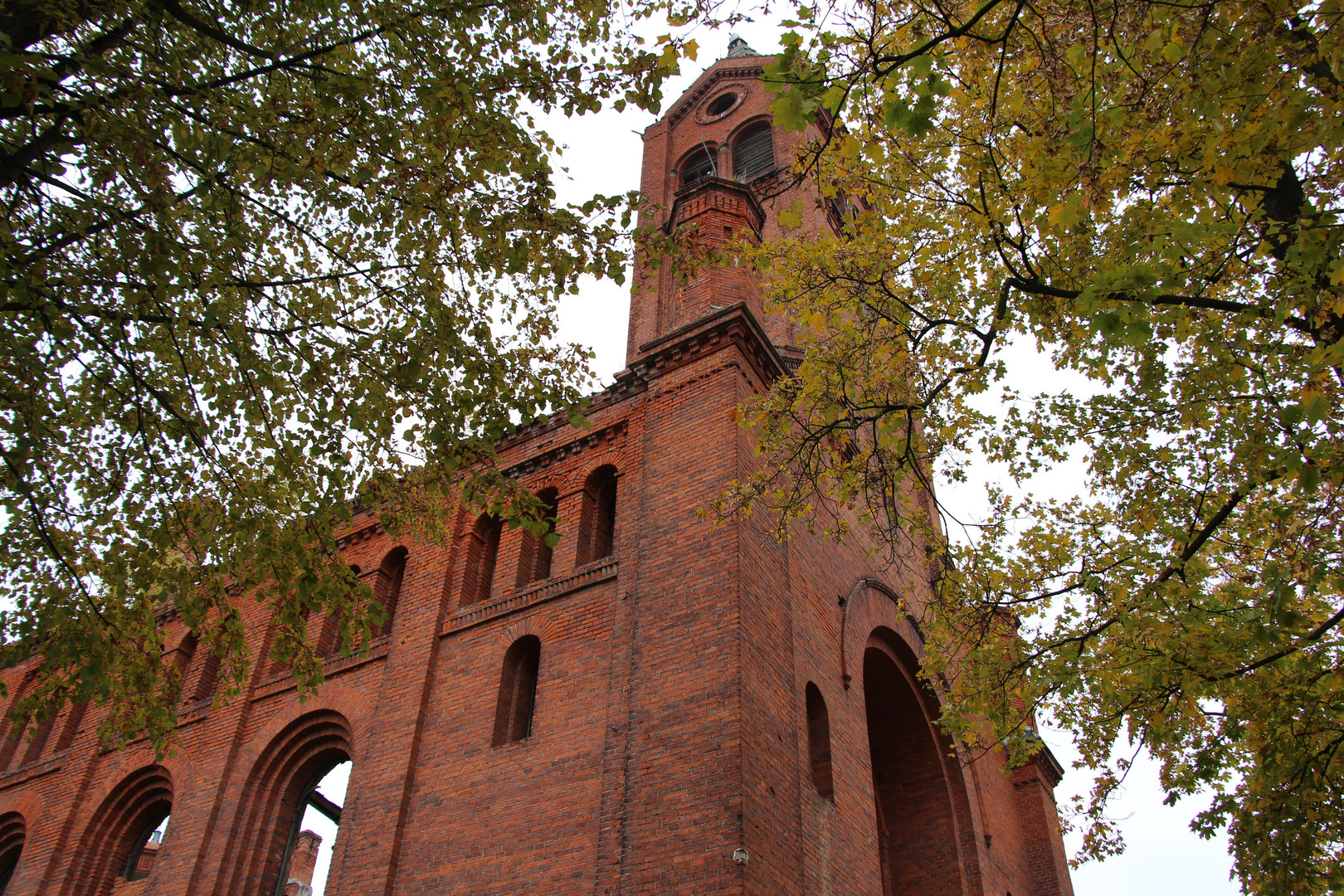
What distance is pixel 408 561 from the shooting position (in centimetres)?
1324

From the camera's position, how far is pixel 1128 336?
546 cm

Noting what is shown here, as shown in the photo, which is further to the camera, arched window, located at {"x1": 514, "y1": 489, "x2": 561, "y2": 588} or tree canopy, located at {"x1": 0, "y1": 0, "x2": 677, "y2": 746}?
arched window, located at {"x1": 514, "y1": 489, "x2": 561, "y2": 588}

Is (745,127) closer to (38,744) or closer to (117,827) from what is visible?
(117,827)

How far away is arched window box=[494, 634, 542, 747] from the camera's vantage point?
10.8 meters

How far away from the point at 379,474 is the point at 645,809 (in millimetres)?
3920

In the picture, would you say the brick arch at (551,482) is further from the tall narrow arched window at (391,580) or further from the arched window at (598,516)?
the tall narrow arched window at (391,580)

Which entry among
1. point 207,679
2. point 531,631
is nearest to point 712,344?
point 531,631

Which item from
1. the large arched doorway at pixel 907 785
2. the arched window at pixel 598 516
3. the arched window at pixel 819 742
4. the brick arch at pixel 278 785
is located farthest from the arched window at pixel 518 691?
the large arched doorway at pixel 907 785

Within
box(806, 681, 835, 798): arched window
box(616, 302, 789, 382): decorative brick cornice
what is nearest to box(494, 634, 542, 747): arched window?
box(806, 681, 835, 798): arched window

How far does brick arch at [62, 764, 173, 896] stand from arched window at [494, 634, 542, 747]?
6.05m

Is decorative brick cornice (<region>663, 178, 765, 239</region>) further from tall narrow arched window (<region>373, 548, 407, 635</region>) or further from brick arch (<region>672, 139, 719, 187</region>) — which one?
brick arch (<region>672, 139, 719, 187</region>)

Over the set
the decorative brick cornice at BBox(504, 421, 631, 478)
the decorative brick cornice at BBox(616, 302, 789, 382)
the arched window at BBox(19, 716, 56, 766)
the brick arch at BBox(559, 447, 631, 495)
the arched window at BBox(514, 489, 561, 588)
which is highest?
the decorative brick cornice at BBox(616, 302, 789, 382)

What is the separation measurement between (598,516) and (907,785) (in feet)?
22.7

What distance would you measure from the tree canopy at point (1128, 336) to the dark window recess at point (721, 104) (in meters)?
15.1
